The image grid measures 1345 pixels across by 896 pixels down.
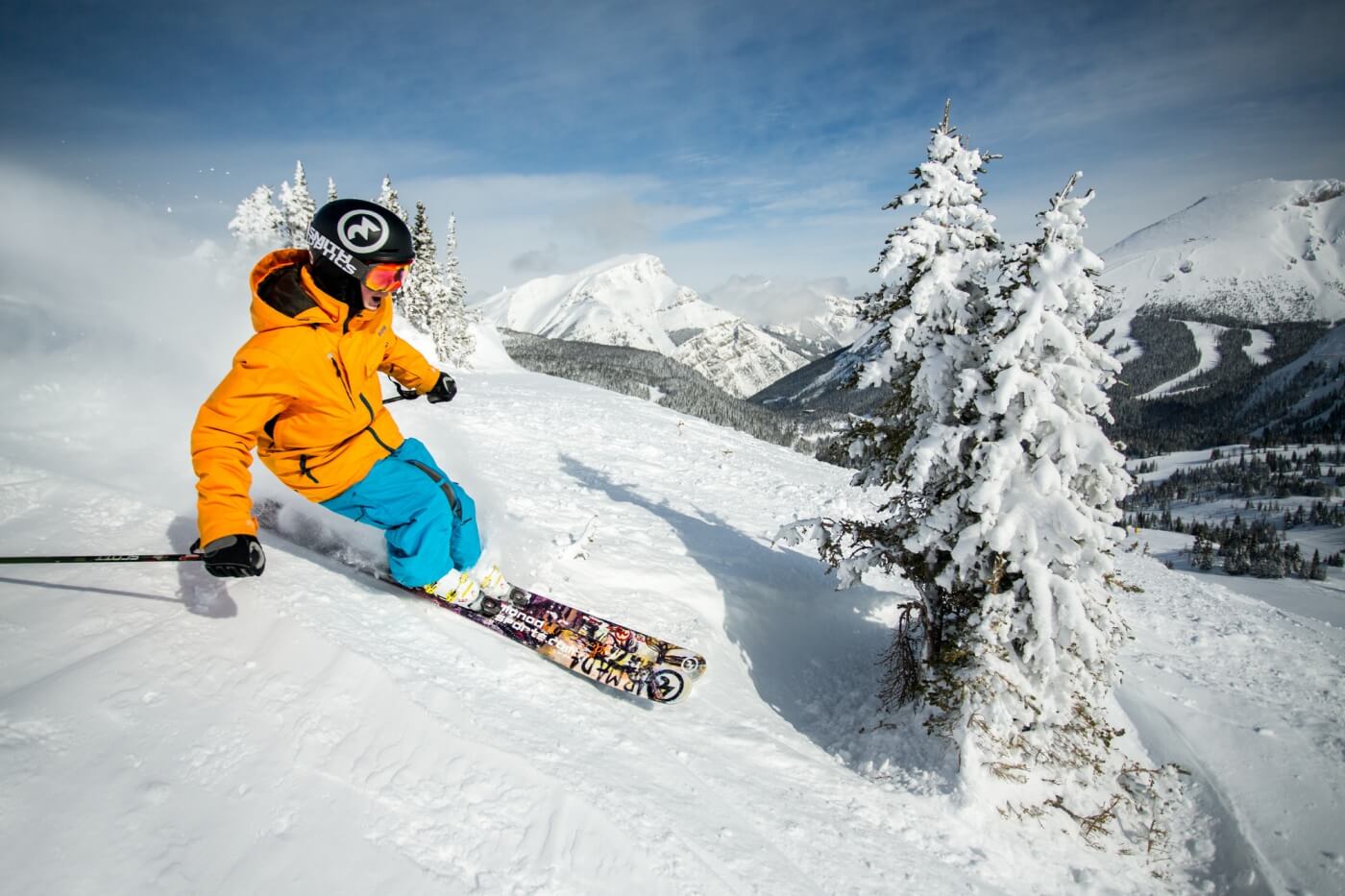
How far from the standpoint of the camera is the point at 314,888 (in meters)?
2.64

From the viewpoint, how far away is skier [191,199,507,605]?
152 inches

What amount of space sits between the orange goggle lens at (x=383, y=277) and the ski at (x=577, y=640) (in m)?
2.67

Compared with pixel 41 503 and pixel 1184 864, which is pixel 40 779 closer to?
pixel 41 503

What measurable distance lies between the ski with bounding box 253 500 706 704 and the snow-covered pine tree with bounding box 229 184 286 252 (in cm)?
6026

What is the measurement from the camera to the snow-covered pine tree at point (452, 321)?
55.3 m

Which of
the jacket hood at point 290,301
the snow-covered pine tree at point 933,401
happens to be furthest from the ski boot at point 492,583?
the snow-covered pine tree at point 933,401

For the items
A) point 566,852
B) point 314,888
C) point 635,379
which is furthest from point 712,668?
point 635,379

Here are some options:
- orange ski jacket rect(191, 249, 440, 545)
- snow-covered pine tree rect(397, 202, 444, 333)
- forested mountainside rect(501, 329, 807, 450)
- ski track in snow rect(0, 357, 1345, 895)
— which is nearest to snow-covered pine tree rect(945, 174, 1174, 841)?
ski track in snow rect(0, 357, 1345, 895)

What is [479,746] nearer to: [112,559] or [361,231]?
[112,559]

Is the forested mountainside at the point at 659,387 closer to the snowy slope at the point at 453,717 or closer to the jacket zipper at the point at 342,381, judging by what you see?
the snowy slope at the point at 453,717

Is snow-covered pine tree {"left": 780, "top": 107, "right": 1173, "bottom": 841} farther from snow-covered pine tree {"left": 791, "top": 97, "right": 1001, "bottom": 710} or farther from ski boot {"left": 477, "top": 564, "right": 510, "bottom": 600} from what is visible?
ski boot {"left": 477, "top": 564, "right": 510, "bottom": 600}

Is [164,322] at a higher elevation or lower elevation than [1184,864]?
higher

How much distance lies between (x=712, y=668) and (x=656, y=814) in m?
3.22

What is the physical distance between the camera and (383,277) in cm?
470
